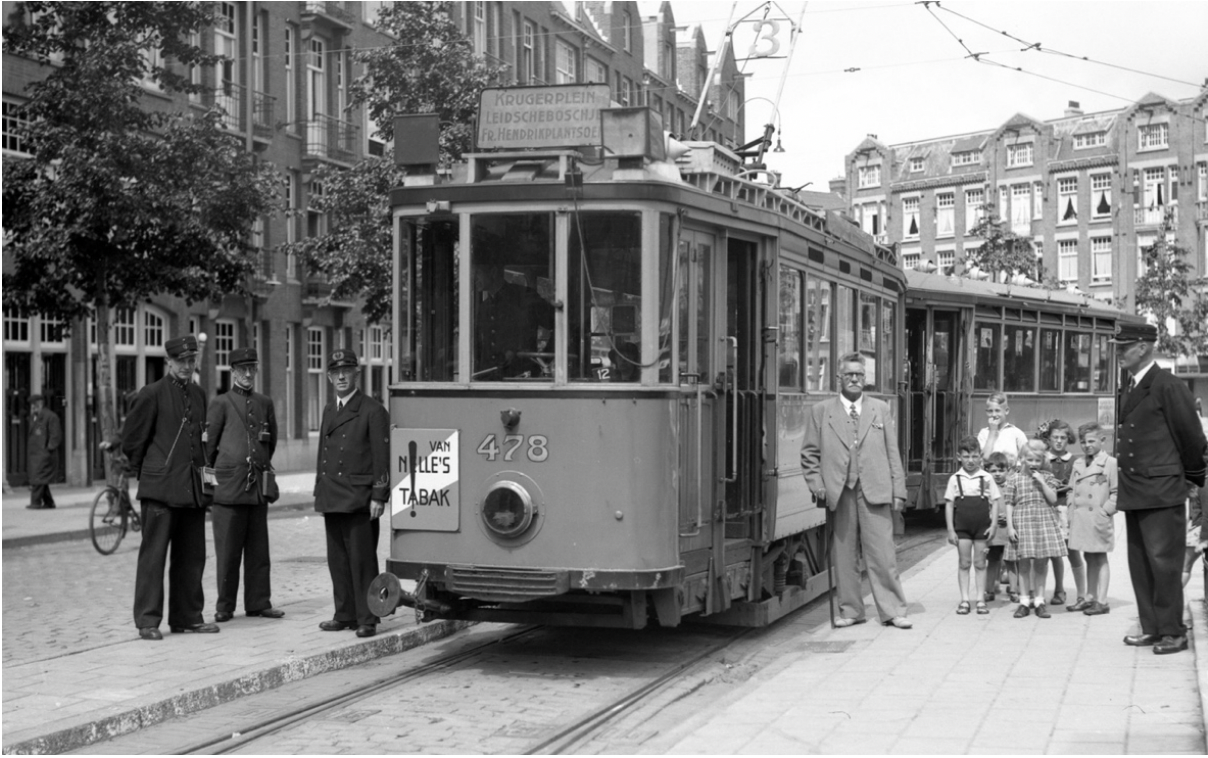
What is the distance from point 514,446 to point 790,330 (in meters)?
2.81

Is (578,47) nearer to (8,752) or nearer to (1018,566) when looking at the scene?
(1018,566)

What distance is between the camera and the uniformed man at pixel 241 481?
10625mm

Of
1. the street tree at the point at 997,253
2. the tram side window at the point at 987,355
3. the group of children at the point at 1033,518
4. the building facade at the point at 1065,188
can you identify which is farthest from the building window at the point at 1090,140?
the group of children at the point at 1033,518

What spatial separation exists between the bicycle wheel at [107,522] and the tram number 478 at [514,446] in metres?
10.4

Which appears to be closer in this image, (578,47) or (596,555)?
(596,555)

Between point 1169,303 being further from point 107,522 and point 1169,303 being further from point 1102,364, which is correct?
point 107,522

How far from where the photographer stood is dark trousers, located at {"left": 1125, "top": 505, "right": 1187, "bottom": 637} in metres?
9.15

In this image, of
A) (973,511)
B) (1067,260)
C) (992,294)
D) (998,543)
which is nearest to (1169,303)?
(1067,260)

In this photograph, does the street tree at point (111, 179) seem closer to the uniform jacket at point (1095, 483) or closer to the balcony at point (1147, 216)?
the uniform jacket at point (1095, 483)

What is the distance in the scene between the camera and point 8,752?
680cm

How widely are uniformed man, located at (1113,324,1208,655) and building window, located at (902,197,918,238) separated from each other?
241 ft

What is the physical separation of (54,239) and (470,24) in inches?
1009

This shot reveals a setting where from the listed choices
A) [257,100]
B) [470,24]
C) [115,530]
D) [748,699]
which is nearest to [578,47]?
[470,24]

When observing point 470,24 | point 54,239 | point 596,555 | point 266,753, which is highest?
point 470,24
